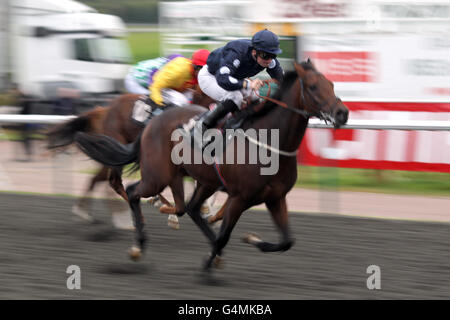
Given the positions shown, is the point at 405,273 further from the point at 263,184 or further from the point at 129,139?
the point at 129,139

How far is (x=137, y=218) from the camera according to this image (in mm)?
5523

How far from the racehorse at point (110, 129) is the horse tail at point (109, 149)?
54 cm

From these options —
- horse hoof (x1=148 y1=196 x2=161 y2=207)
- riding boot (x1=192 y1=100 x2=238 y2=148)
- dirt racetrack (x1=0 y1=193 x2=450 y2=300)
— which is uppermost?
riding boot (x1=192 y1=100 x2=238 y2=148)

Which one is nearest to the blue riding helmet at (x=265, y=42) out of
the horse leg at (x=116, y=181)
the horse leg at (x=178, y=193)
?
the horse leg at (x=178, y=193)

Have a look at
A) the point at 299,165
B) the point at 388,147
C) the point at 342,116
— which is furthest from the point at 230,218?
the point at 299,165

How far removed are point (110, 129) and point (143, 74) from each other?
2.41 ft

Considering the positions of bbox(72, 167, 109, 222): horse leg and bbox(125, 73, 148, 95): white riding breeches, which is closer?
bbox(72, 167, 109, 222): horse leg

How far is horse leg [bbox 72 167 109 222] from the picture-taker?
6691mm

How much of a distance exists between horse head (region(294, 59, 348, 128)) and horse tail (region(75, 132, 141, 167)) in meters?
1.73

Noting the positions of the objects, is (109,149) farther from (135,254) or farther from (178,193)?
(135,254)

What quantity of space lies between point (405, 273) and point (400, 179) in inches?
140

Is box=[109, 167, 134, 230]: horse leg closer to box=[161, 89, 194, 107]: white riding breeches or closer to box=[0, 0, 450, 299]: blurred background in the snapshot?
box=[0, 0, 450, 299]: blurred background

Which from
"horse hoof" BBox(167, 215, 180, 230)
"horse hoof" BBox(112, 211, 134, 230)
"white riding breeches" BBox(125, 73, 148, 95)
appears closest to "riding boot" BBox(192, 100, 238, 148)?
"horse hoof" BBox(167, 215, 180, 230)

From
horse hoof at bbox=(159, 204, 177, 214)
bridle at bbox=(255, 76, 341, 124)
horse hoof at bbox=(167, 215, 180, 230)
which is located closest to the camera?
bridle at bbox=(255, 76, 341, 124)
